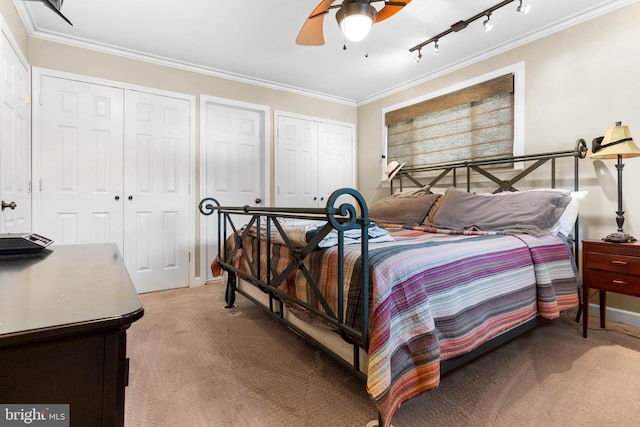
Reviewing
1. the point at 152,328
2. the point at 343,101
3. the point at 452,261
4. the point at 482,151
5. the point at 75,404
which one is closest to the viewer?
the point at 75,404

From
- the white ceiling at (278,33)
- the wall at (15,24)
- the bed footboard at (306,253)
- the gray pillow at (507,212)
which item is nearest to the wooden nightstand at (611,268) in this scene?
the gray pillow at (507,212)

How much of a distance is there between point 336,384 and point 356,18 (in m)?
1.99

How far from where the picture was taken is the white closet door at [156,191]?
3129 millimetres

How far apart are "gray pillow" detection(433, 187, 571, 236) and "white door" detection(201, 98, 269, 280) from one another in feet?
7.32

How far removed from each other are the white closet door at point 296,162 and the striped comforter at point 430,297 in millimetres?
2278

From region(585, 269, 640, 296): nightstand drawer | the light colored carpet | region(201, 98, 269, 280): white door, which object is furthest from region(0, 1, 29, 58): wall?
region(585, 269, 640, 296): nightstand drawer

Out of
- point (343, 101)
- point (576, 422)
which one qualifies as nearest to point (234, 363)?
point (576, 422)

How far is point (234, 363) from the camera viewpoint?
1.76m

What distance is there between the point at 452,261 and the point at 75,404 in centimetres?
136

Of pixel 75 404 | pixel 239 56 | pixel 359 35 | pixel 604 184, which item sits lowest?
pixel 75 404

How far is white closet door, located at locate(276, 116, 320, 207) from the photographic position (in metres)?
4.05

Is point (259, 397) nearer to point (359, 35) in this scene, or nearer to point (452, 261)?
point (452, 261)

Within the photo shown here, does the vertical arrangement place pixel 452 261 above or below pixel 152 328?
above

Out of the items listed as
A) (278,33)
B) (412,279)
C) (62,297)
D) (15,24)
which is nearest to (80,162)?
(15,24)
